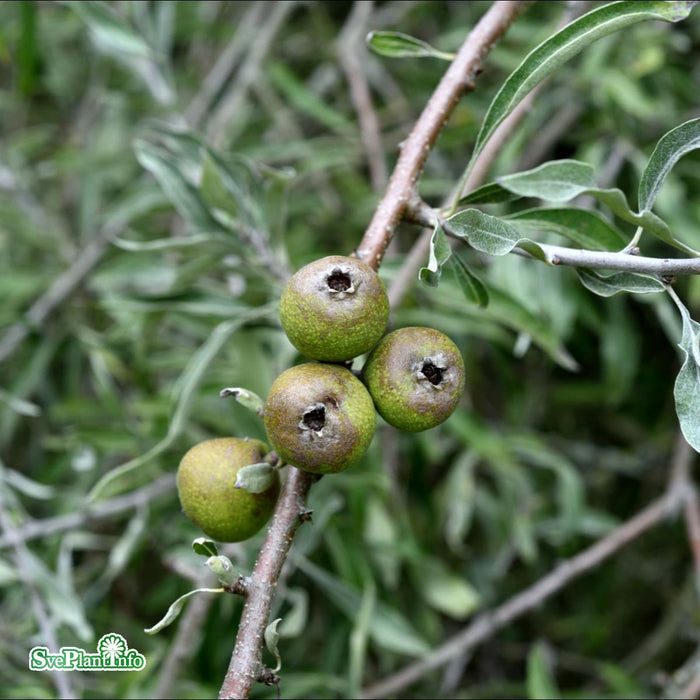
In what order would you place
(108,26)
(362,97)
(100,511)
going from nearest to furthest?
1. (108,26)
2. (100,511)
3. (362,97)

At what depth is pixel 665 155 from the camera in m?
1.02

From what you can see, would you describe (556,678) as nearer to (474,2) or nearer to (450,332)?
(450,332)

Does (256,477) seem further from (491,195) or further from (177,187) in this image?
(177,187)

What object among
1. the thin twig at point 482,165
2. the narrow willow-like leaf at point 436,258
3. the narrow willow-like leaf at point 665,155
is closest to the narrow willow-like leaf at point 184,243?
the thin twig at point 482,165

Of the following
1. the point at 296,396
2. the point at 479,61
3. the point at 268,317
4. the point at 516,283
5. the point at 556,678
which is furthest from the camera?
the point at 556,678

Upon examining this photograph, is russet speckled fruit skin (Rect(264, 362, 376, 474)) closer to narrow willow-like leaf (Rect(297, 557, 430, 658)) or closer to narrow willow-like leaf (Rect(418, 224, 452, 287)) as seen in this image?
narrow willow-like leaf (Rect(418, 224, 452, 287))

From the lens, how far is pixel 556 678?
2.77m

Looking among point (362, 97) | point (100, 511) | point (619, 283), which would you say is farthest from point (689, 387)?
point (362, 97)

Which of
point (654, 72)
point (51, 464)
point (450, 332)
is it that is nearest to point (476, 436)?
point (450, 332)

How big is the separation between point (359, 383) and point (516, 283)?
1.13 meters

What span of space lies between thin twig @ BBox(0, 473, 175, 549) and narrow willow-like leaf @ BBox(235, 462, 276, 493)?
38.1 inches

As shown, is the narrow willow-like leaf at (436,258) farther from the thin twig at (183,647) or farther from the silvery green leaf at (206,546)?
the thin twig at (183,647)

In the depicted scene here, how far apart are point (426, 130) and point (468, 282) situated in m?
0.24

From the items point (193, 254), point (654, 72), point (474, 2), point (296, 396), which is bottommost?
point (296, 396)
